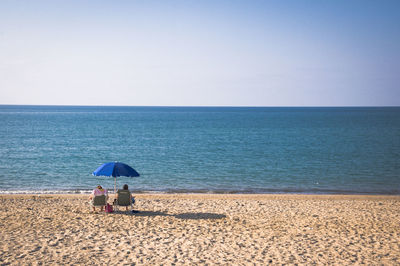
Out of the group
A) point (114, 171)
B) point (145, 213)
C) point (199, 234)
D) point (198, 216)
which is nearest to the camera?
point (199, 234)

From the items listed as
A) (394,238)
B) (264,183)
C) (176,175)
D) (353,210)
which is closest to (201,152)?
(176,175)

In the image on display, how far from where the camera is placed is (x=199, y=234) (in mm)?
10406

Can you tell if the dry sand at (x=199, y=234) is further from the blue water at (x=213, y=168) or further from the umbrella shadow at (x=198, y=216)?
the blue water at (x=213, y=168)

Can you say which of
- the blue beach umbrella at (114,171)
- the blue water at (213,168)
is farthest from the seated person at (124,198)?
the blue water at (213,168)

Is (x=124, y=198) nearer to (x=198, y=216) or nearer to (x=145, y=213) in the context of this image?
(x=145, y=213)

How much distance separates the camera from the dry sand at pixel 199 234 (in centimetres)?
838

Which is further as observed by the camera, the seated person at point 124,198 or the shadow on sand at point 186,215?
the seated person at point 124,198

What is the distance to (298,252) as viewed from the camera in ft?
29.1

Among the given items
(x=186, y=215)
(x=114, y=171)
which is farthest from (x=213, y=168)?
(x=114, y=171)

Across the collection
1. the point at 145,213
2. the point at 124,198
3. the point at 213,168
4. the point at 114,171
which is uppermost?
the point at 114,171

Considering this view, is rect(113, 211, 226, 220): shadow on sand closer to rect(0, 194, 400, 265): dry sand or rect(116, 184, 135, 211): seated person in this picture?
rect(0, 194, 400, 265): dry sand

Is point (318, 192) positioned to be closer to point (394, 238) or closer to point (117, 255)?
point (394, 238)

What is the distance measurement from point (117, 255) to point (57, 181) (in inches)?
640

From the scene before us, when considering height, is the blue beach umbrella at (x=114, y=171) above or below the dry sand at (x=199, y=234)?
above
